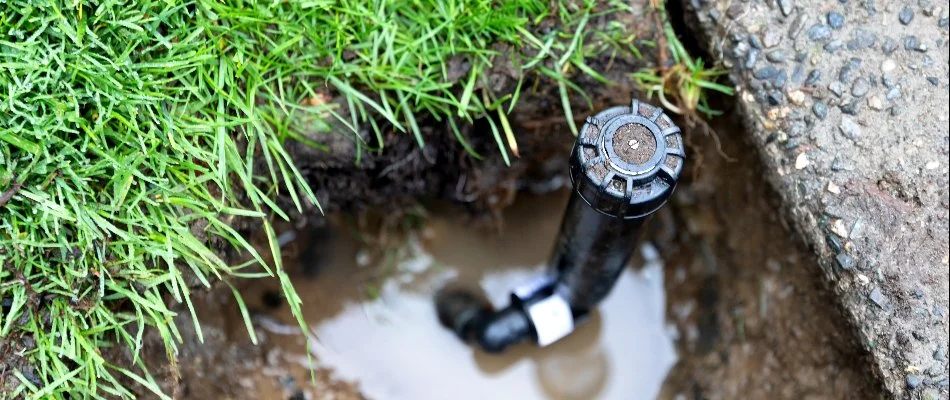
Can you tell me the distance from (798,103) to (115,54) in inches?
57.8

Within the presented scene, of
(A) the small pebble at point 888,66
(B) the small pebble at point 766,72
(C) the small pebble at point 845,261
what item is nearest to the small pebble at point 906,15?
(A) the small pebble at point 888,66

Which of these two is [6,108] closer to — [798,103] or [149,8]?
[149,8]

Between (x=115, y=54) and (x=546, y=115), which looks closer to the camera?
(x=115, y=54)

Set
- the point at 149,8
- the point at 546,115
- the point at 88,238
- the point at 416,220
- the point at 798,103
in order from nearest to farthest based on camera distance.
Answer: the point at 88,238 → the point at 149,8 → the point at 798,103 → the point at 546,115 → the point at 416,220

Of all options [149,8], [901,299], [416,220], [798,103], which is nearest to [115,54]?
[149,8]

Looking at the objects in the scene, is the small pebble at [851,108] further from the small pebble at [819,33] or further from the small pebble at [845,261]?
the small pebble at [845,261]

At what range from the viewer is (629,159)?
137 centimetres


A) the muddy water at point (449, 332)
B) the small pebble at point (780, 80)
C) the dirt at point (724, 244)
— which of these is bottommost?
the muddy water at point (449, 332)

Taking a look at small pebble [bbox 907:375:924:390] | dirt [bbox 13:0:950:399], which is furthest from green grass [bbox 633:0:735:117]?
small pebble [bbox 907:375:924:390]

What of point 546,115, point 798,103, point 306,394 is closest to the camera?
point 798,103

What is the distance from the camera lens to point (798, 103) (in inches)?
66.4

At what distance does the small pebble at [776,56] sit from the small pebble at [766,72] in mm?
18

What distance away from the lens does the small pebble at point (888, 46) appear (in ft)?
5.56

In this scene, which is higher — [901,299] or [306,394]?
[901,299]
